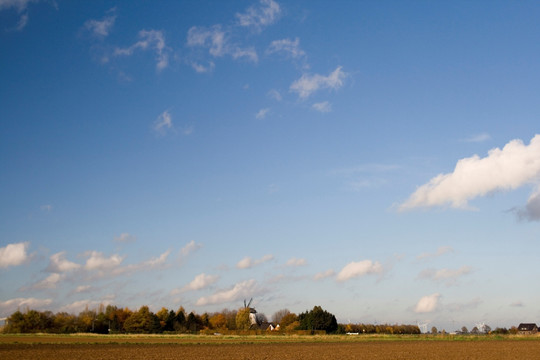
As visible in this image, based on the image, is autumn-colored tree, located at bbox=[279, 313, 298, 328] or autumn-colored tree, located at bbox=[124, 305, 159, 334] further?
autumn-colored tree, located at bbox=[279, 313, 298, 328]

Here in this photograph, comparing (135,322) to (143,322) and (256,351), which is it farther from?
(256,351)

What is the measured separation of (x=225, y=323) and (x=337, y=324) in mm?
40999

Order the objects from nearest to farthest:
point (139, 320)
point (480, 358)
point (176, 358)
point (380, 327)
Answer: point (176, 358)
point (480, 358)
point (139, 320)
point (380, 327)

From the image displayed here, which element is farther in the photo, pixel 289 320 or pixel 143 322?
pixel 289 320

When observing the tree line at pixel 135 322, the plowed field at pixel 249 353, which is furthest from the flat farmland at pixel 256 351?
the tree line at pixel 135 322

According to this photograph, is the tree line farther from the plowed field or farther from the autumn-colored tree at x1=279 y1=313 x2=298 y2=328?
the plowed field

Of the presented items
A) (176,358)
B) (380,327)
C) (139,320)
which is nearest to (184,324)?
(139,320)

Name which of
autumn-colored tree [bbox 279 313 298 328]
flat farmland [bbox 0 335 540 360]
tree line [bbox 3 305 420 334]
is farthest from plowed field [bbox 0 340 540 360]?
autumn-colored tree [bbox 279 313 298 328]

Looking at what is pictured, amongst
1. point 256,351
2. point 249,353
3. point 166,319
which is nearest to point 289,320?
point 166,319

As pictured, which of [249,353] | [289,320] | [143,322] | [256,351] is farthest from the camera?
[289,320]

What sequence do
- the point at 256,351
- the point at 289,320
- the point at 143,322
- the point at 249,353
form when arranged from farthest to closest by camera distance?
the point at 289,320
the point at 143,322
the point at 256,351
the point at 249,353

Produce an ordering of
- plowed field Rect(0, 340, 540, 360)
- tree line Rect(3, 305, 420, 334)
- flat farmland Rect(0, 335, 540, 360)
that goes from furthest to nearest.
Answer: tree line Rect(3, 305, 420, 334) → flat farmland Rect(0, 335, 540, 360) → plowed field Rect(0, 340, 540, 360)

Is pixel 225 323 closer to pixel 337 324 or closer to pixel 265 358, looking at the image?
pixel 337 324

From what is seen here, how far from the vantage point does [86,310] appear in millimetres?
170875
